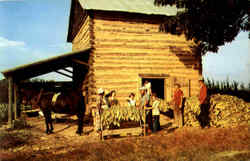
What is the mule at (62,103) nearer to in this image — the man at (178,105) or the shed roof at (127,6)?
the man at (178,105)

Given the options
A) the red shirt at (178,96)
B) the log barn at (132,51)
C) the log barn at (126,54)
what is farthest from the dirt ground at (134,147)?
the log barn at (132,51)

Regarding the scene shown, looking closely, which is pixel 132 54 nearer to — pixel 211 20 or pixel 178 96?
pixel 178 96

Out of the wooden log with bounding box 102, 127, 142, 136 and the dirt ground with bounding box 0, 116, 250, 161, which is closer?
the dirt ground with bounding box 0, 116, 250, 161

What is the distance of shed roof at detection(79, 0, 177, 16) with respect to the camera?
40.5ft

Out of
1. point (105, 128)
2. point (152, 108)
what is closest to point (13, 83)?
point (105, 128)

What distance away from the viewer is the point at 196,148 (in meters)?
6.48

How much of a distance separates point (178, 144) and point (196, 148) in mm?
678

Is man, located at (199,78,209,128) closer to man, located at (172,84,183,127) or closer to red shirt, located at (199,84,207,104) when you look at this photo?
red shirt, located at (199,84,207,104)

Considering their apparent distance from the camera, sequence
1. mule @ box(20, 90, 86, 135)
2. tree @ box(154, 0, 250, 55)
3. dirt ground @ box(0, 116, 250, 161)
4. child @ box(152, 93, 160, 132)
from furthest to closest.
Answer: tree @ box(154, 0, 250, 55)
mule @ box(20, 90, 86, 135)
child @ box(152, 93, 160, 132)
dirt ground @ box(0, 116, 250, 161)

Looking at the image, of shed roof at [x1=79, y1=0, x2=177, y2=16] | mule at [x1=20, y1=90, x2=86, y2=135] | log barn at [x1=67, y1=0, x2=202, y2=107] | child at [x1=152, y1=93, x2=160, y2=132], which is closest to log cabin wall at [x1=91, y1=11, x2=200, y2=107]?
log barn at [x1=67, y1=0, x2=202, y2=107]

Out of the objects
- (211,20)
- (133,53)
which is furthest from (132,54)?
(211,20)

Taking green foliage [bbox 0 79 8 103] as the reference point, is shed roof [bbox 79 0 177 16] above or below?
above

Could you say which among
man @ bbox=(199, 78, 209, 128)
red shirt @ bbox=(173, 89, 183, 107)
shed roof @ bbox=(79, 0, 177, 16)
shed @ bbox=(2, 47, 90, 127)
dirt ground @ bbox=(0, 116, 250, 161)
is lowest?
dirt ground @ bbox=(0, 116, 250, 161)

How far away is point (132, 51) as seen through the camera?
41.7 feet
